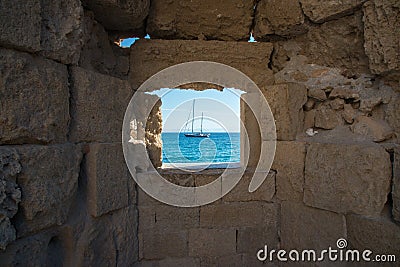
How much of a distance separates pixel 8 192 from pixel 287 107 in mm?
2369

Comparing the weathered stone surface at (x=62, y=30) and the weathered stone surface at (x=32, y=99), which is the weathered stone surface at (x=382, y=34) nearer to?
the weathered stone surface at (x=62, y=30)

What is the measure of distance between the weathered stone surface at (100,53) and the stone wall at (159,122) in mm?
15

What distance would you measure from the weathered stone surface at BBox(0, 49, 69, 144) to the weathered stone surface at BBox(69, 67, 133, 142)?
108mm

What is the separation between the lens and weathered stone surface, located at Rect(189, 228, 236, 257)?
2.88 meters

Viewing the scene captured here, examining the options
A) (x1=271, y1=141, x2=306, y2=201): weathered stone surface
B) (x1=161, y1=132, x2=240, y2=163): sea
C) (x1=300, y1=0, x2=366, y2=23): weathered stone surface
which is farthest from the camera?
(x1=161, y1=132, x2=240, y2=163): sea

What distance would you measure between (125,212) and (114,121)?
2.78 feet

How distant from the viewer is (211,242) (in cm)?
289

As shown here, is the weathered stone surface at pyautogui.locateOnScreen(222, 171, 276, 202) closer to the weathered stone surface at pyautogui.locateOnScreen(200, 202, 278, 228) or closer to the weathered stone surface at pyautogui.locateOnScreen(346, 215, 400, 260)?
the weathered stone surface at pyautogui.locateOnScreen(200, 202, 278, 228)

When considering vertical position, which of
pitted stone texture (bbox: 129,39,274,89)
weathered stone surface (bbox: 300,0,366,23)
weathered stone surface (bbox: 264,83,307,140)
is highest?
weathered stone surface (bbox: 300,0,366,23)

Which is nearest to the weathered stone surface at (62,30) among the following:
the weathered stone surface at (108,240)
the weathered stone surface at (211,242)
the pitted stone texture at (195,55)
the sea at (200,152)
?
the pitted stone texture at (195,55)

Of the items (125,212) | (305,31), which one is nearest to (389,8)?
(305,31)

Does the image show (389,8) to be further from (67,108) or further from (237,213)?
(67,108)

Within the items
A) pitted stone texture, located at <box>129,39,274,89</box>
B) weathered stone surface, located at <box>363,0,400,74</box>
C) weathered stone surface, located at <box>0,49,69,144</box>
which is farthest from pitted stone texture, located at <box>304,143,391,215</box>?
weathered stone surface, located at <box>0,49,69,144</box>

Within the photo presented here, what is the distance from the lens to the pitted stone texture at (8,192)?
1.49 meters
